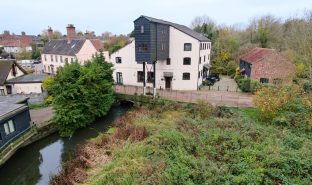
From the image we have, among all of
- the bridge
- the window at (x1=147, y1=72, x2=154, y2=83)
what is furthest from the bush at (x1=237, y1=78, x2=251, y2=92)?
the window at (x1=147, y1=72, x2=154, y2=83)

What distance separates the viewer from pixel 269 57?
30.0 meters

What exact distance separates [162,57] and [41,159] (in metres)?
18.1

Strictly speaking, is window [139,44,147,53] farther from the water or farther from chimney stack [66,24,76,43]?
chimney stack [66,24,76,43]

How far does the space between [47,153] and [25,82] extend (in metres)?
14.5

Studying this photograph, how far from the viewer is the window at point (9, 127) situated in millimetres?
17406

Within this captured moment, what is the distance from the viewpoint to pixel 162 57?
28.4 m

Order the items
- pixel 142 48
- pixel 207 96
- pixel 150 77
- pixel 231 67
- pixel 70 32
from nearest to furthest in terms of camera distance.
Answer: pixel 142 48 → pixel 207 96 → pixel 150 77 → pixel 231 67 → pixel 70 32

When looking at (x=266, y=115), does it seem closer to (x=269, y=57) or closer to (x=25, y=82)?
(x=269, y=57)

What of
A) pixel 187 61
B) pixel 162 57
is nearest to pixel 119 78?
pixel 162 57

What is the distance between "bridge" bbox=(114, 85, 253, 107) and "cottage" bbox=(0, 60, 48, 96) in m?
11.2

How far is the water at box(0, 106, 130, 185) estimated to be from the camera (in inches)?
613

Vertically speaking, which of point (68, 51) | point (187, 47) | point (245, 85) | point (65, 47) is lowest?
point (245, 85)

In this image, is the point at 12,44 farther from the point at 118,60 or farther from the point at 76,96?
the point at 76,96

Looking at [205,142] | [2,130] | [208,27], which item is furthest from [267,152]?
[208,27]
